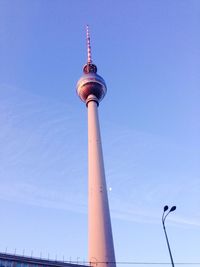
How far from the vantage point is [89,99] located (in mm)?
94000

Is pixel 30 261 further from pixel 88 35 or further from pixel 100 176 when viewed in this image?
pixel 88 35

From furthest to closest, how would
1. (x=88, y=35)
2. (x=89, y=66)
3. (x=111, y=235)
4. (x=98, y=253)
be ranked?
(x=88, y=35) < (x=89, y=66) < (x=111, y=235) < (x=98, y=253)

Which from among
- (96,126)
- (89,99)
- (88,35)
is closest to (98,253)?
(96,126)

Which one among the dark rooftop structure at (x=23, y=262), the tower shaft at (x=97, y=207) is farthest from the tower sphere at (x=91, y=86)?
the dark rooftop structure at (x=23, y=262)

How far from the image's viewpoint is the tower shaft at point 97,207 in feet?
206

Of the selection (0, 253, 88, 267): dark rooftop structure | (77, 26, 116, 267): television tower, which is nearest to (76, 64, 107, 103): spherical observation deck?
(77, 26, 116, 267): television tower

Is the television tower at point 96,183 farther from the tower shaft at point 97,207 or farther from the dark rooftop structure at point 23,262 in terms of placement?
the dark rooftop structure at point 23,262

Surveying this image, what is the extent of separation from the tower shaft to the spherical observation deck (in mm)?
7866

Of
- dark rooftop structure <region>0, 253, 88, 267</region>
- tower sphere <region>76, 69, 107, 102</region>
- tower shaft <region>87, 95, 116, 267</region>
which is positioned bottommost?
dark rooftop structure <region>0, 253, 88, 267</region>

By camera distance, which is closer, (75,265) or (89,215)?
(75,265)

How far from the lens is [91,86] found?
311ft

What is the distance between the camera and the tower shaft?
206 feet

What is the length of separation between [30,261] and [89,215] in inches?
785

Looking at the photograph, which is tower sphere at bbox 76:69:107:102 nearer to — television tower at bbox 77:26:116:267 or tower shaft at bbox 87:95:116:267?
television tower at bbox 77:26:116:267
